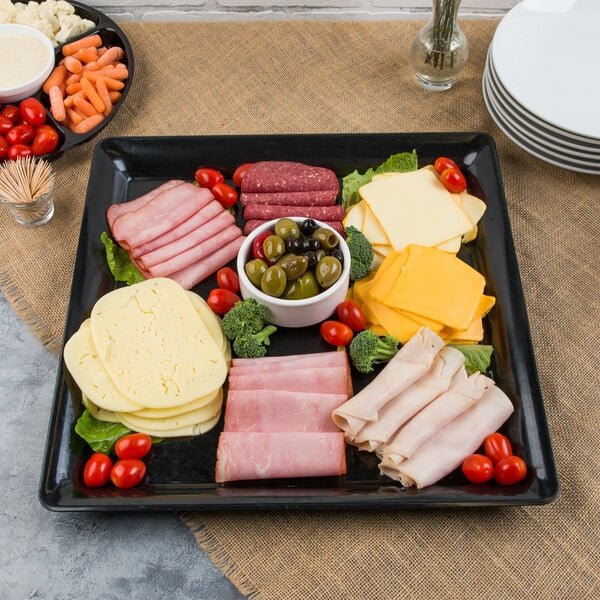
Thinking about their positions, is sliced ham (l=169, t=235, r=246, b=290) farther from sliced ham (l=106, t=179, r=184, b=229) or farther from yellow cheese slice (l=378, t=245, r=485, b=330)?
yellow cheese slice (l=378, t=245, r=485, b=330)

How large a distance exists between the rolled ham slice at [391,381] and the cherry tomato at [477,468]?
0.37 metres

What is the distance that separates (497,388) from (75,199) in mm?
2273

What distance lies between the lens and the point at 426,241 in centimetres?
356

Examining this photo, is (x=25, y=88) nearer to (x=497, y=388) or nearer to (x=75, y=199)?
(x=75, y=199)

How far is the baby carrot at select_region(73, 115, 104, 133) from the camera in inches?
A: 160

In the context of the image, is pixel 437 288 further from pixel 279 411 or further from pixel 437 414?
pixel 279 411

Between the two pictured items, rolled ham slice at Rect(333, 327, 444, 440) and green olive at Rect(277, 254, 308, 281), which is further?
green olive at Rect(277, 254, 308, 281)

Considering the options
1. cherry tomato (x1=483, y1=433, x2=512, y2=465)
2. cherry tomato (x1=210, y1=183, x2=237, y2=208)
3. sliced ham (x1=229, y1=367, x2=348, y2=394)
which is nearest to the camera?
cherry tomato (x1=483, y1=433, x2=512, y2=465)

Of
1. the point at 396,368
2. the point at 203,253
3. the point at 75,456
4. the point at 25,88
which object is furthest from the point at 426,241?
the point at 25,88

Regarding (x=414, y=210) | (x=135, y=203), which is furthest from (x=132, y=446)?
(x=414, y=210)

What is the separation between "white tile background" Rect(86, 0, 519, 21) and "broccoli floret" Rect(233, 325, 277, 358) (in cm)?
241

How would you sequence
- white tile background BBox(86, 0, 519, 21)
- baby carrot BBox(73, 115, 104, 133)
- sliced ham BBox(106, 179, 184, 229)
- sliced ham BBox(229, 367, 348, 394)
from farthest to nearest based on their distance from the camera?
white tile background BBox(86, 0, 519, 21), baby carrot BBox(73, 115, 104, 133), sliced ham BBox(106, 179, 184, 229), sliced ham BBox(229, 367, 348, 394)

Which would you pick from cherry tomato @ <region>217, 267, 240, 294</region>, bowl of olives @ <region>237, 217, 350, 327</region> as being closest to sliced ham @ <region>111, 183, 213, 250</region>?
cherry tomato @ <region>217, 267, 240, 294</region>

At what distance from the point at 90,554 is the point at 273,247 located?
138cm
